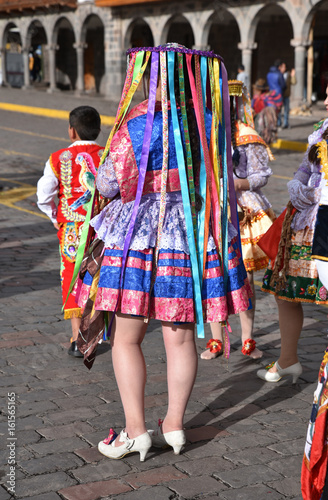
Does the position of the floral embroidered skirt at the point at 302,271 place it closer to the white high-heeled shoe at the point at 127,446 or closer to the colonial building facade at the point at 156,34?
the white high-heeled shoe at the point at 127,446

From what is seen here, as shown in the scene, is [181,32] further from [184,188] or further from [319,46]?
[184,188]

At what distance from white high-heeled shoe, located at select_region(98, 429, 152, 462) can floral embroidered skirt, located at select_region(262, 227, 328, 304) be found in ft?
4.07

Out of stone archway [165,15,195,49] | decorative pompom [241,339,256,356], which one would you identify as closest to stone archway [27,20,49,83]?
stone archway [165,15,195,49]

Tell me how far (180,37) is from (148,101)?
33.0 m

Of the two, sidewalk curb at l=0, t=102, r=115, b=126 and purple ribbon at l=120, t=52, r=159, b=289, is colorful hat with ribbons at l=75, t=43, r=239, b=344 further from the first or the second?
sidewalk curb at l=0, t=102, r=115, b=126

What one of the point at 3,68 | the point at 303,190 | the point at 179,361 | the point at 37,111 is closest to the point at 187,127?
the point at 303,190

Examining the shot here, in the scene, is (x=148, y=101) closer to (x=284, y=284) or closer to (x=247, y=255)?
(x=284, y=284)

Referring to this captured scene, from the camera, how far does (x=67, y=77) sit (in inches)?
1633

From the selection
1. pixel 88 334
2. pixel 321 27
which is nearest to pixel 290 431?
pixel 88 334

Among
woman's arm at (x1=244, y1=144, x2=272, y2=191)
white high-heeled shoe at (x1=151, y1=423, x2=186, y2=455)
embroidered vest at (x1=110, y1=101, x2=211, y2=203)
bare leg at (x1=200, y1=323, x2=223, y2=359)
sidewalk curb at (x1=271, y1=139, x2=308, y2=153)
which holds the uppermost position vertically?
embroidered vest at (x1=110, y1=101, x2=211, y2=203)

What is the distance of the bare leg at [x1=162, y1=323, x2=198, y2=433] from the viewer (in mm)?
3443

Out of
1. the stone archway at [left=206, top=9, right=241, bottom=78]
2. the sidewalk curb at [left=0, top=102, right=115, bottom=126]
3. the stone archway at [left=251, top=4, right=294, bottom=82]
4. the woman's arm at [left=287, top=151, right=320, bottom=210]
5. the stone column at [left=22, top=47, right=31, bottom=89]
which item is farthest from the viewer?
the stone column at [left=22, top=47, right=31, bottom=89]

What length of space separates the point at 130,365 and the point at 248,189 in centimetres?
202

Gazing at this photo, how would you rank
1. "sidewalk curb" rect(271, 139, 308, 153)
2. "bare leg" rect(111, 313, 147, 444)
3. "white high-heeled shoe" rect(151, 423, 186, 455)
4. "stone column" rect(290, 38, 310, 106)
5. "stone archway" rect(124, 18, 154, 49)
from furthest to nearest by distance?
"stone archway" rect(124, 18, 154, 49) < "stone column" rect(290, 38, 310, 106) < "sidewalk curb" rect(271, 139, 308, 153) < "white high-heeled shoe" rect(151, 423, 186, 455) < "bare leg" rect(111, 313, 147, 444)
